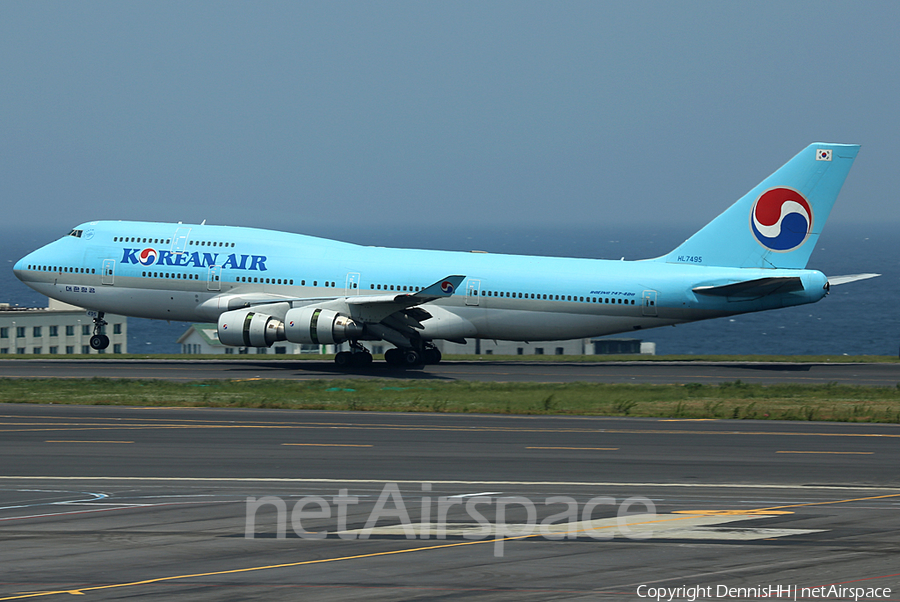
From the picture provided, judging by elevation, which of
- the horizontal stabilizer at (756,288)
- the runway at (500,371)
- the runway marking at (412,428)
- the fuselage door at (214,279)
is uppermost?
the fuselage door at (214,279)

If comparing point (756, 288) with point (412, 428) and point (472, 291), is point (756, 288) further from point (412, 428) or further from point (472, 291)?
point (412, 428)

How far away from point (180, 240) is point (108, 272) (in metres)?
4.12

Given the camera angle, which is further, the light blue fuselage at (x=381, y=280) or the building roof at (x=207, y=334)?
the building roof at (x=207, y=334)

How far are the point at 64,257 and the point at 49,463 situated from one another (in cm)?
2979

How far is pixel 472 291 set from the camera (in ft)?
158

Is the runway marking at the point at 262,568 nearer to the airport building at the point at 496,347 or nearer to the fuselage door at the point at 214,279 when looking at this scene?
the fuselage door at the point at 214,279

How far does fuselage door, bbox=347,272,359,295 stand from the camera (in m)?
49.0

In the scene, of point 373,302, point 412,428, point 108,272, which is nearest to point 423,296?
point 373,302

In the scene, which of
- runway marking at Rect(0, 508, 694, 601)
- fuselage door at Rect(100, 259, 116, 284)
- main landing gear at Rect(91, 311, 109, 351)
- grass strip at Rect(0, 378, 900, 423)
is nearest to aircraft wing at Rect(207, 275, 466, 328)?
grass strip at Rect(0, 378, 900, 423)

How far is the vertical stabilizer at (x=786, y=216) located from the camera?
4778cm

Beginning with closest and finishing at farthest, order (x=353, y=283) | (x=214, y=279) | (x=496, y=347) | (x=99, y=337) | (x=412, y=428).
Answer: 1. (x=412, y=428)
2. (x=353, y=283)
3. (x=214, y=279)
4. (x=99, y=337)
5. (x=496, y=347)

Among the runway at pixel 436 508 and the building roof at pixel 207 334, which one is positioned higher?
the building roof at pixel 207 334

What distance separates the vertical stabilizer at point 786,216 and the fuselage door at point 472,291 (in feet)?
31.8

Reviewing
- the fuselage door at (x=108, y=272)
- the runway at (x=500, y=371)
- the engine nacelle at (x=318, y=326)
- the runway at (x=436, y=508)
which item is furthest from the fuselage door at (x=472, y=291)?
the fuselage door at (x=108, y=272)
